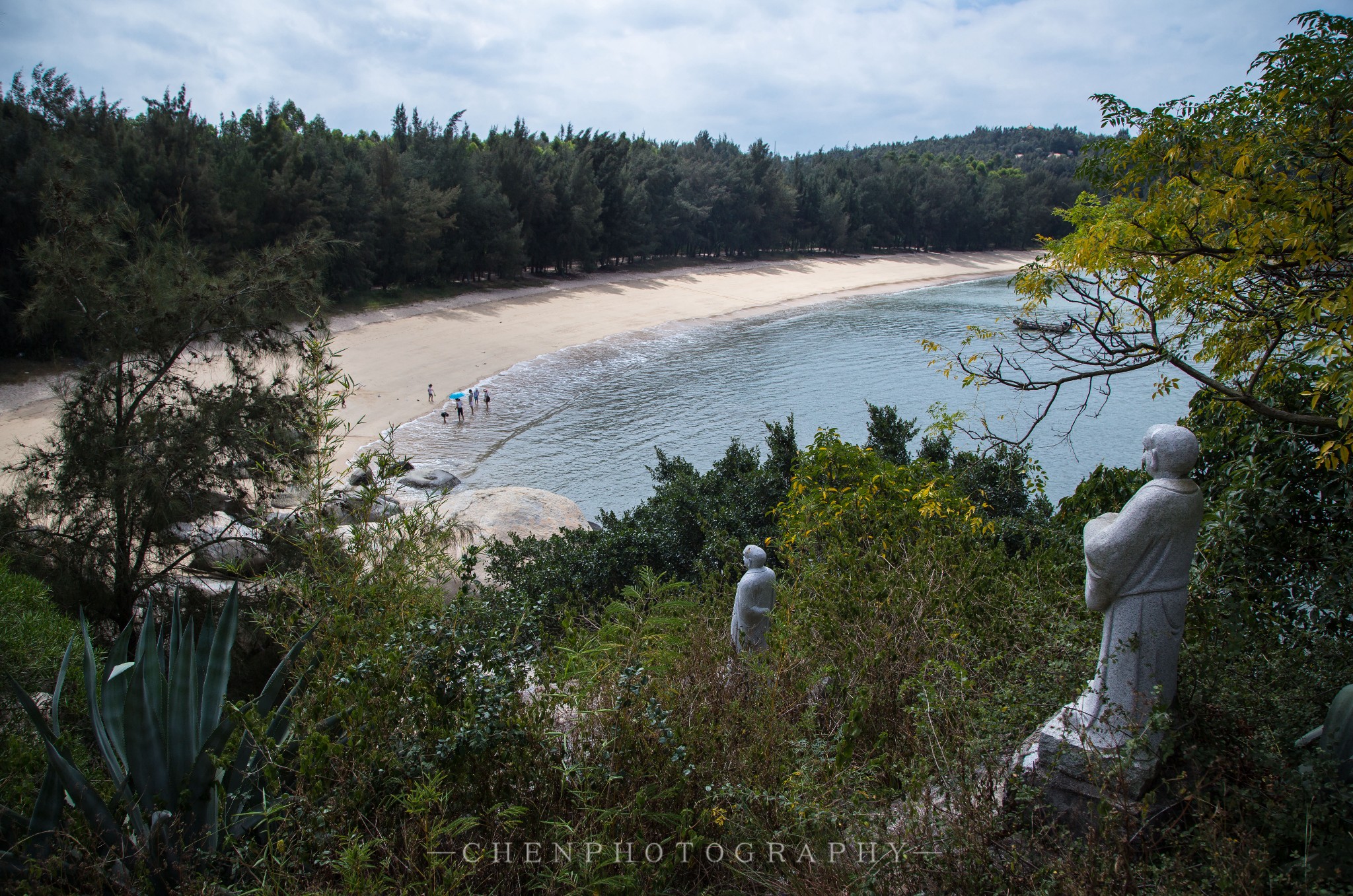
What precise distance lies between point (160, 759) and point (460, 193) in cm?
3917

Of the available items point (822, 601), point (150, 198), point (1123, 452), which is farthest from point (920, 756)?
point (150, 198)

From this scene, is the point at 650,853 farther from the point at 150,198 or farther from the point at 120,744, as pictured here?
the point at 150,198

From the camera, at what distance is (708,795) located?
146 inches

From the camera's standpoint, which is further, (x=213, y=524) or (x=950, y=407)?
(x=950, y=407)

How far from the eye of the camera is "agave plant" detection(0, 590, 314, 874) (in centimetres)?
349

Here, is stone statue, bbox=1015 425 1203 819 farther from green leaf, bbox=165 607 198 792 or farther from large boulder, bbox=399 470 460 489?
large boulder, bbox=399 470 460 489

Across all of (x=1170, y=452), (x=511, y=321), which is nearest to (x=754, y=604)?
(x=1170, y=452)

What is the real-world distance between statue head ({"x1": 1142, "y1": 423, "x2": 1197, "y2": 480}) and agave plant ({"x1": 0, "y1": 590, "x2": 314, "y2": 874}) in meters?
4.17

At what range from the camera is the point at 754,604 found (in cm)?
677

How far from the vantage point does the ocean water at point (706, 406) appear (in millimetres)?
20594

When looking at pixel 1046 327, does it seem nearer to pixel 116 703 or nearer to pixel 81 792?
pixel 116 703

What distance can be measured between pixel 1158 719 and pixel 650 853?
2314mm

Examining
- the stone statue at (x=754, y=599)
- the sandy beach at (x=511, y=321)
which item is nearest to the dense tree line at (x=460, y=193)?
the sandy beach at (x=511, y=321)

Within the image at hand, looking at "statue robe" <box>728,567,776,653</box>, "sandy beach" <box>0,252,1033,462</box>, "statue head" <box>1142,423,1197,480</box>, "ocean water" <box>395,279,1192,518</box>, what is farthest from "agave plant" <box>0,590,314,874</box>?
"ocean water" <box>395,279,1192,518</box>
